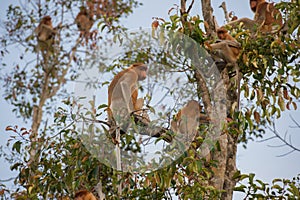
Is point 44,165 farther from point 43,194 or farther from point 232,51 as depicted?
point 232,51

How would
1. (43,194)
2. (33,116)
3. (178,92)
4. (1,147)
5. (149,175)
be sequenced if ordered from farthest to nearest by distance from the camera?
(33,116) < (1,147) < (43,194) < (178,92) < (149,175)

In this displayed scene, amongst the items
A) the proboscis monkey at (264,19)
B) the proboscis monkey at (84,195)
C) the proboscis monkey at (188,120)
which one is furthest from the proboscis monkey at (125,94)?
the proboscis monkey at (264,19)

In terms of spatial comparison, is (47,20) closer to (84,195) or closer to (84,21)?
(84,21)

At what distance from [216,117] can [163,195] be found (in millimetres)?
489

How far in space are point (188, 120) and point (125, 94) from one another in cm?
47

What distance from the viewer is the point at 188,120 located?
108 inches

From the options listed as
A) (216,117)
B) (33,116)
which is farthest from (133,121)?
(33,116)

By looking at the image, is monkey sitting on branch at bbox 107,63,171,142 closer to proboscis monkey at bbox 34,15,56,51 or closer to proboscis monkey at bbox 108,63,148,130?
proboscis monkey at bbox 108,63,148,130

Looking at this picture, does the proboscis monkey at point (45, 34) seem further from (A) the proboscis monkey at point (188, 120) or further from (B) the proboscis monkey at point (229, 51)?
(A) the proboscis monkey at point (188, 120)

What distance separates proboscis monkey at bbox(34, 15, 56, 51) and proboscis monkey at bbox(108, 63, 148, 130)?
4.50 metres

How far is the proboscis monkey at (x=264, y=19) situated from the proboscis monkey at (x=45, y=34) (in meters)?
3.96

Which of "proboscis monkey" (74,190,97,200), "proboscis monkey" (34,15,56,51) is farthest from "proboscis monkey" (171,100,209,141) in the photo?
"proboscis monkey" (34,15,56,51)

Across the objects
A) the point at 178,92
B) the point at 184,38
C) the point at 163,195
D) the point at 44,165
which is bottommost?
the point at 163,195

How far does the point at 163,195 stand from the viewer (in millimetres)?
2697
